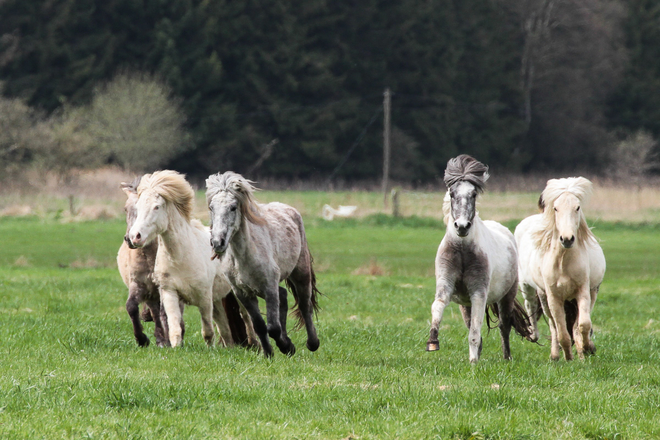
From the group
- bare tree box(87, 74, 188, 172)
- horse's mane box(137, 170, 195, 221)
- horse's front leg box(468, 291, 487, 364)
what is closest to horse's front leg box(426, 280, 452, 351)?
horse's front leg box(468, 291, 487, 364)

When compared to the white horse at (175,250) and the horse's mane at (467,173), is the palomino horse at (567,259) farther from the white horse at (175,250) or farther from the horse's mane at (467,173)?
the white horse at (175,250)

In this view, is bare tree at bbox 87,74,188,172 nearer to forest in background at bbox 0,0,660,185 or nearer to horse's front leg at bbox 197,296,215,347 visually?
forest in background at bbox 0,0,660,185

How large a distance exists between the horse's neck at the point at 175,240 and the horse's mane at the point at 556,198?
3.70m

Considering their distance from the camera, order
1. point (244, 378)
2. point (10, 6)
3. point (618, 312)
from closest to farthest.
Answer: point (244, 378), point (618, 312), point (10, 6)

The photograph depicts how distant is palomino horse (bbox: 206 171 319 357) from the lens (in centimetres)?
768

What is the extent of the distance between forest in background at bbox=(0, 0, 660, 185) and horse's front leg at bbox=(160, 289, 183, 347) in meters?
36.1

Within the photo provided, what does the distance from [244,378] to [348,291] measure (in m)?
9.12

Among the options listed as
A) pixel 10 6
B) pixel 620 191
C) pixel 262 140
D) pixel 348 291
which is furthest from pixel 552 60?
pixel 348 291

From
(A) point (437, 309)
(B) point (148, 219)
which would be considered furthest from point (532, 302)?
(B) point (148, 219)

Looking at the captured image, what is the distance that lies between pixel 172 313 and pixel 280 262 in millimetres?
1194

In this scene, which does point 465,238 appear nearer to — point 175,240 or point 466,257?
point 466,257

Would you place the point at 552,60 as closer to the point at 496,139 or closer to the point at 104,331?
the point at 496,139

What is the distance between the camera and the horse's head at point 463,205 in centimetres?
749

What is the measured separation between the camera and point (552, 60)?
59.9m
